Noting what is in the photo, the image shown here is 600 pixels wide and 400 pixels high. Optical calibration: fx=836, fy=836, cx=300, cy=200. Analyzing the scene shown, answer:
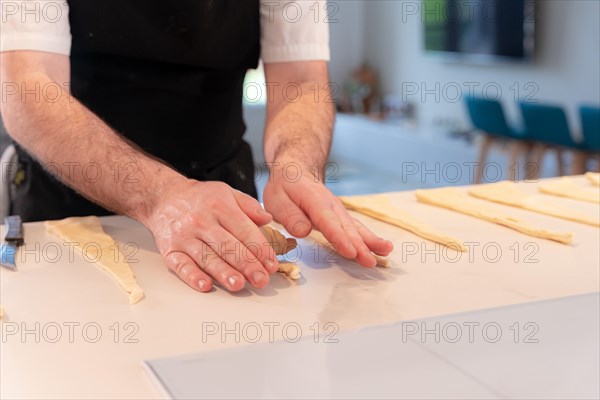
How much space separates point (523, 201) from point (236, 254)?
63 centimetres

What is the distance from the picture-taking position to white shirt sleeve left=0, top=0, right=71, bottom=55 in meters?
1.35

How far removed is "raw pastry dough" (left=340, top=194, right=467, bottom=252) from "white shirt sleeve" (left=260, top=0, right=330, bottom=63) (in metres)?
0.37

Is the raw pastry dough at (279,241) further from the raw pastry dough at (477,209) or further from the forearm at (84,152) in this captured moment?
the raw pastry dough at (477,209)

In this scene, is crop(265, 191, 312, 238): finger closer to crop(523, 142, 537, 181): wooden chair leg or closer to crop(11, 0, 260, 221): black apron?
crop(11, 0, 260, 221): black apron

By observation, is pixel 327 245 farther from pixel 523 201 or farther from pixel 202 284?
pixel 523 201

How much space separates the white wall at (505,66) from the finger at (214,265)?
4.41m

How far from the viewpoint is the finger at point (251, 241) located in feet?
3.35

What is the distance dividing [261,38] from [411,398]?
1.17 metres

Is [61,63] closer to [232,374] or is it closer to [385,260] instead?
[385,260]

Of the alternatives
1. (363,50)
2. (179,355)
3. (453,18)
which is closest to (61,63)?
(179,355)

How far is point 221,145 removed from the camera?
1792mm

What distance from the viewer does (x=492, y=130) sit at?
5211 millimetres

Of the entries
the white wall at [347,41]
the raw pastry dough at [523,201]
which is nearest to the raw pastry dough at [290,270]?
the raw pastry dough at [523,201]

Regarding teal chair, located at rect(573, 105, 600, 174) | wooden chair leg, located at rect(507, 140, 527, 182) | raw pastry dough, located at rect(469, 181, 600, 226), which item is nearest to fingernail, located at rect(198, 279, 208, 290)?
raw pastry dough, located at rect(469, 181, 600, 226)
